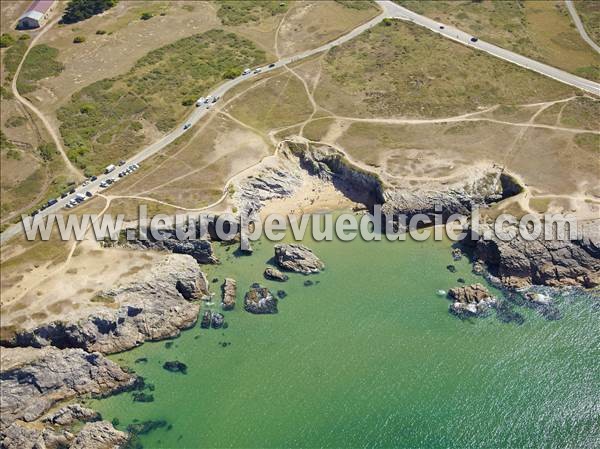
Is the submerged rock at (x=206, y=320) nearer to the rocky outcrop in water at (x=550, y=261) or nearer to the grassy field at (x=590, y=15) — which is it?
the rocky outcrop in water at (x=550, y=261)

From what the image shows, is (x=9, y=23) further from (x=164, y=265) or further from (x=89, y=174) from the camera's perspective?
(x=164, y=265)

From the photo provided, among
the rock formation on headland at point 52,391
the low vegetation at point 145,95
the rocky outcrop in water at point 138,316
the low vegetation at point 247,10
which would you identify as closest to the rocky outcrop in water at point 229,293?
the rocky outcrop in water at point 138,316

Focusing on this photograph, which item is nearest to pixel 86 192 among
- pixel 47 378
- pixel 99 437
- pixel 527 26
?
pixel 47 378

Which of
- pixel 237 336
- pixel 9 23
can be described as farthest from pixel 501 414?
pixel 9 23

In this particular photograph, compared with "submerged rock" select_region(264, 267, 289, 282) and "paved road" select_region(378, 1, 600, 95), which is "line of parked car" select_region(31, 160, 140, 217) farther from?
"paved road" select_region(378, 1, 600, 95)

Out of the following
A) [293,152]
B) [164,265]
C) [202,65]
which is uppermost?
[202,65]

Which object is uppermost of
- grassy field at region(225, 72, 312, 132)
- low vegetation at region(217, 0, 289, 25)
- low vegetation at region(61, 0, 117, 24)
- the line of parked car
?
low vegetation at region(61, 0, 117, 24)

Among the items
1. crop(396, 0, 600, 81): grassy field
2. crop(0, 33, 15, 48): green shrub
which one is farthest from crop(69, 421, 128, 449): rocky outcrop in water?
crop(396, 0, 600, 81): grassy field

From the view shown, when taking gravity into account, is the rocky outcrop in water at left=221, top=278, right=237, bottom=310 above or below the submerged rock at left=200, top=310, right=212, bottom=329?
above
